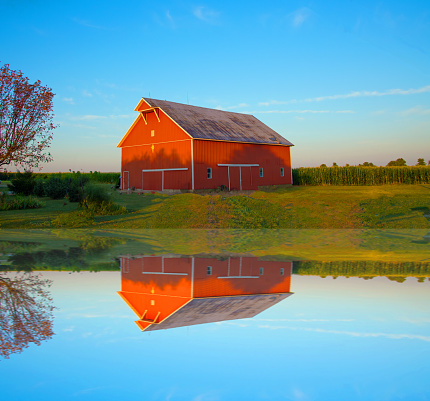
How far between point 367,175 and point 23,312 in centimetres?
5218

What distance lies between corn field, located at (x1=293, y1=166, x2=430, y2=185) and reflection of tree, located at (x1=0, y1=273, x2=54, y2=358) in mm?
48845

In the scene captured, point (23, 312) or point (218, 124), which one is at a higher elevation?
point (218, 124)

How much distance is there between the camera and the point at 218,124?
40.3 metres

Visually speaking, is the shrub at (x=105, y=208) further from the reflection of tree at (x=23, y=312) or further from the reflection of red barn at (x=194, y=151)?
the reflection of tree at (x=23, y=312)

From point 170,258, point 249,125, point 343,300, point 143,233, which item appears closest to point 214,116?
point 249,125

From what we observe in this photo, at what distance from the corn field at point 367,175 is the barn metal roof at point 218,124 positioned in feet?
36.0

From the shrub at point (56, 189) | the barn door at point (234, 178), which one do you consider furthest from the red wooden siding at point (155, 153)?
the shrub at point (56, 189)

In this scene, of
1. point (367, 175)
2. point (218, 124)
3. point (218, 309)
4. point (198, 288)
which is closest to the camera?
point (218, 309)

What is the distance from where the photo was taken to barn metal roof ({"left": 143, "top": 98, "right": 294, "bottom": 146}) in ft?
122

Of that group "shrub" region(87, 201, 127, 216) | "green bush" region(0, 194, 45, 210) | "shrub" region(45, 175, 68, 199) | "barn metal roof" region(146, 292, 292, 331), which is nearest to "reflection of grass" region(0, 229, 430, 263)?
"barn metal roof" region(146, 292, 292, 331)

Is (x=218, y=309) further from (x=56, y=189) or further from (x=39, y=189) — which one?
(x=39, y=189)

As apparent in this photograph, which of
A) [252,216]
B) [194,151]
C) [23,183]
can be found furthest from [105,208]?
[23,183]

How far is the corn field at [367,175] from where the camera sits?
53.5m

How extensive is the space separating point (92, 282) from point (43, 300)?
145 centimetres
